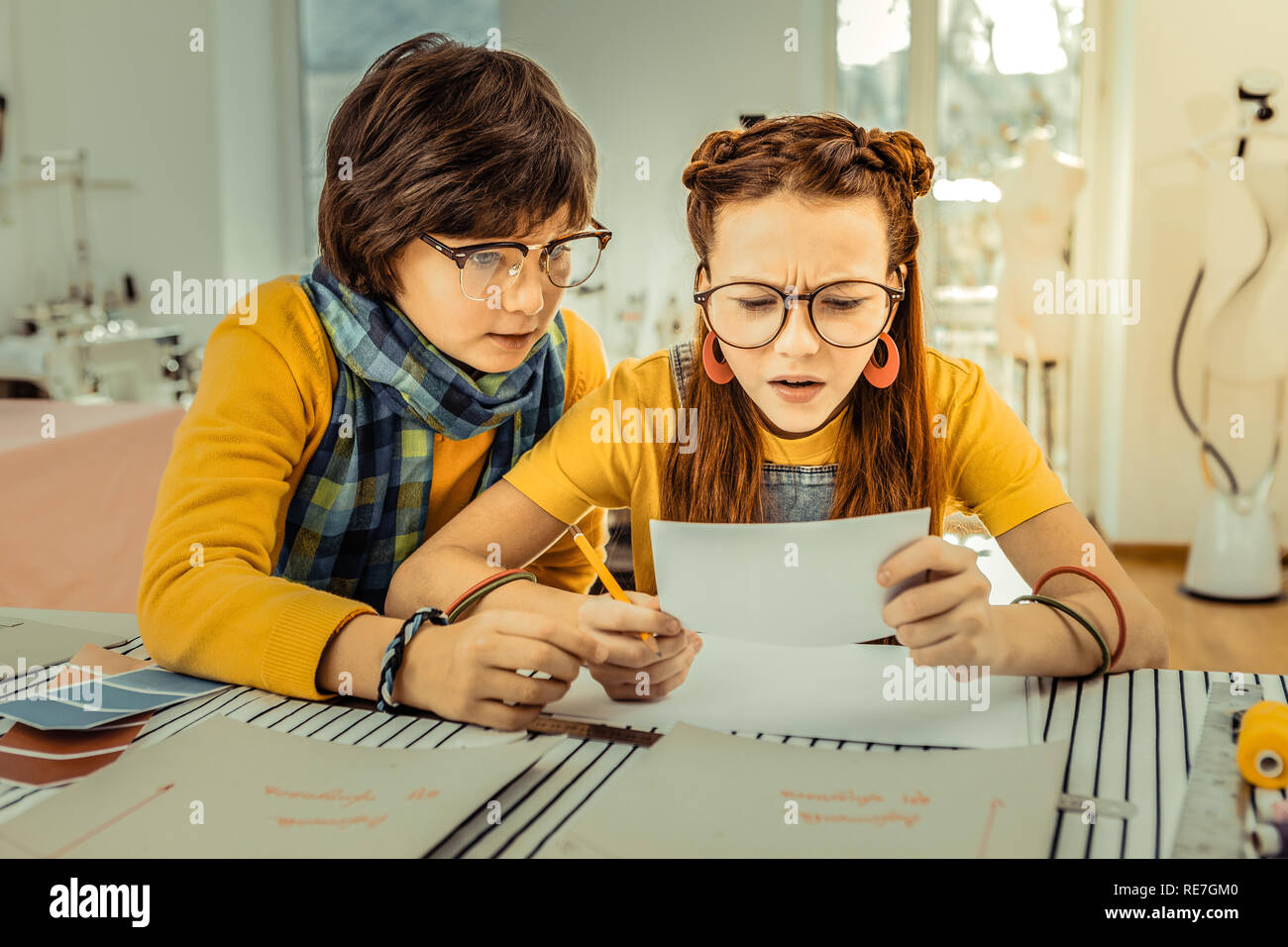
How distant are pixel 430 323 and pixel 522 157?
0.58 ft

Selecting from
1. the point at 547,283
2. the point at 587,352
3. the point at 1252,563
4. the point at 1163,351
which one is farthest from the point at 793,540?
the point at 1163,351

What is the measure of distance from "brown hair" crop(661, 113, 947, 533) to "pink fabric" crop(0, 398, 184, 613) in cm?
164

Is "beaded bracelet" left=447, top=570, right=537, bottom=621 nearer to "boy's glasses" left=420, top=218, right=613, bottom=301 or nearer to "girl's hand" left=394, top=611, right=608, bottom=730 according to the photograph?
"girl's hand" left=394, top=611, right=608, bottom=730

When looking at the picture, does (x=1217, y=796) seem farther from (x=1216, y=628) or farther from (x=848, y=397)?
(x=1216, y=628)

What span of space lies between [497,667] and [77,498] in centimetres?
201

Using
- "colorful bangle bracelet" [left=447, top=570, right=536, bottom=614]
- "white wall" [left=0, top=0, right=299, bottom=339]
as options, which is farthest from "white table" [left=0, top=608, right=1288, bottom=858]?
"white wall" [left=0, top=0, right=299, bottom=339]

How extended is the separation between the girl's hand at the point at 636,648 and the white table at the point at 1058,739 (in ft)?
0.25

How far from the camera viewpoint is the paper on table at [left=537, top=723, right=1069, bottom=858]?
58 cm

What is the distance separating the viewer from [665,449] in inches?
45.2

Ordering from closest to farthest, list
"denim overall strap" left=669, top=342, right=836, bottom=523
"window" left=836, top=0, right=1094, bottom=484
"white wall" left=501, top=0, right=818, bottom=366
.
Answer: "denim overall strap" left=669, top=342, right=836, bottom=523, "window" left=836, top=0, right=1094, bottom=484, "white wall" left=501, top=0, right=818, bottom=366

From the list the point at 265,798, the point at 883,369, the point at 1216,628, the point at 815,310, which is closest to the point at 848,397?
the point at 883,369

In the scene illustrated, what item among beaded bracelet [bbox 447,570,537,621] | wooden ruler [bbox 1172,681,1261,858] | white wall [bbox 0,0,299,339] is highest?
white wall [bbox 0,0,299,339]

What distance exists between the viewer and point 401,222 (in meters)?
0.98
